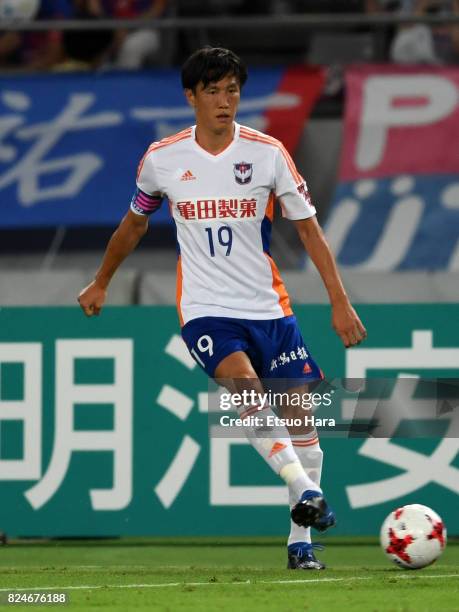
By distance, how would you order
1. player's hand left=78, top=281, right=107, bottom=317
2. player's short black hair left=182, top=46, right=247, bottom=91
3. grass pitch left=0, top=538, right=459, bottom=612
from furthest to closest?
player's hand left=78, top=281, right=107, bottom=317
player's short black hair left=182, top=46, right=247, bottom=91
grass pitch left=0, top=538, right=459, bottom=612

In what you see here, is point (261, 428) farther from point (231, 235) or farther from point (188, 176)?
point (188, 176)

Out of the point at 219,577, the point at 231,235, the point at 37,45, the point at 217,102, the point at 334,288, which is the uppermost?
the point at 37,45

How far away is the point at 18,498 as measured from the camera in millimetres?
8430

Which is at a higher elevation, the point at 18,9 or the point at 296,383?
the point at 18,9

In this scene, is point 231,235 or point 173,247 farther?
point 173,247

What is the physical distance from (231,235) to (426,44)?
612 centimetres

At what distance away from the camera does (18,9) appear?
11.9m

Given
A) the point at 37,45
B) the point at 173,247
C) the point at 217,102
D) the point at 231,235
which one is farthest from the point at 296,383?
the point at 37,45

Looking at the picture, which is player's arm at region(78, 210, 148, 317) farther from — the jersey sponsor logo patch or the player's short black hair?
the player's short black hair

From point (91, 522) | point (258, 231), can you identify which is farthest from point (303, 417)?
point (91, 522)

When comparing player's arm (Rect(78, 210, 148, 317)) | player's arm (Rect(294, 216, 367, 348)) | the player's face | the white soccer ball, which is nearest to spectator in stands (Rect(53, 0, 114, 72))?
the white soccer ball

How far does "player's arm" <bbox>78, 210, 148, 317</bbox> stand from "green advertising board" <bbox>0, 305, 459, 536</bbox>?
1828mm

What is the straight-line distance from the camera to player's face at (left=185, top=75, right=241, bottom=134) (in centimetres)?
614

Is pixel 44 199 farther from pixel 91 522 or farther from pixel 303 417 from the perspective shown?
pixel 303 417
